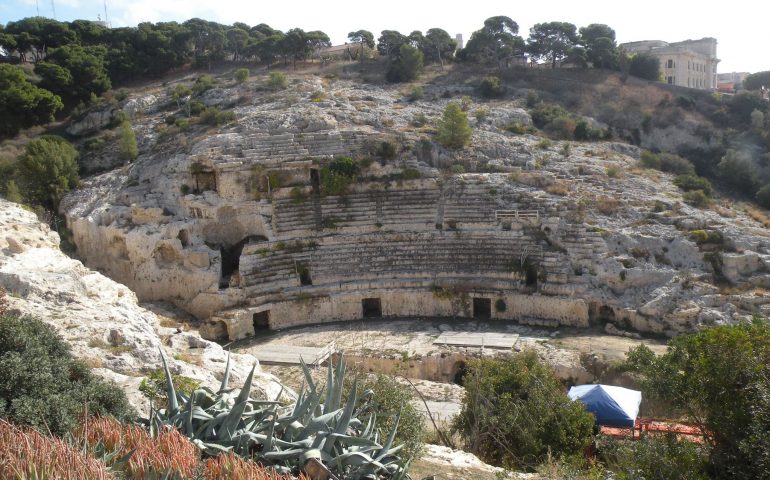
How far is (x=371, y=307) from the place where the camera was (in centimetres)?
1850

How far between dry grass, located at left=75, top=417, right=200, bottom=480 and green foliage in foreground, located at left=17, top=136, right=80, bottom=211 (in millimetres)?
18871

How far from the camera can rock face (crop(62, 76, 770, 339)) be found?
55.8ft

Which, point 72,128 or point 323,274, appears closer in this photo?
point 323,274

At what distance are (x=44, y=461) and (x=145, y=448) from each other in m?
0.75

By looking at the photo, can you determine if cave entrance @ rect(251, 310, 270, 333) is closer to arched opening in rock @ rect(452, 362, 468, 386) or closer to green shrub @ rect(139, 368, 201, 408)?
arched opening in rock @ rect(452, 362, 468, 386)

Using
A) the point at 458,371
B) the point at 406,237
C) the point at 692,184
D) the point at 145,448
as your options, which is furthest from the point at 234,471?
the point at 692,184

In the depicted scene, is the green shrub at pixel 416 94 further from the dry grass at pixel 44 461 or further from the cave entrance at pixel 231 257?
the dry grass at pixel 44 461

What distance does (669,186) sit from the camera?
21797 millimetres

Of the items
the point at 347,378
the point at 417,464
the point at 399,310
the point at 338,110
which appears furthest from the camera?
the point at 338,110

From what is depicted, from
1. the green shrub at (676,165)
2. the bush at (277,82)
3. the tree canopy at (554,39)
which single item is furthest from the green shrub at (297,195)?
the tree canopy at (554,39)

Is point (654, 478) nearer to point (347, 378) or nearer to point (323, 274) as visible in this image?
point (347, 378)

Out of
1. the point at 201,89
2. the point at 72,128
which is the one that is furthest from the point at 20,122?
the point at 201,89

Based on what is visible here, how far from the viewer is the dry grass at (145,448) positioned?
4320 millimetres

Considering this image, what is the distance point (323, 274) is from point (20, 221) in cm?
845
